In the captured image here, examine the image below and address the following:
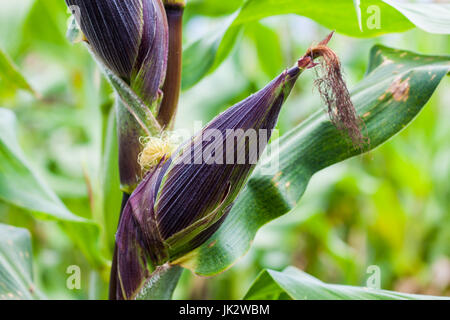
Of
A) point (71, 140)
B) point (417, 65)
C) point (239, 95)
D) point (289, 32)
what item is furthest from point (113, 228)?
point (289, 32)

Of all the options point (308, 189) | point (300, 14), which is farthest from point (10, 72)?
point (308, 189)

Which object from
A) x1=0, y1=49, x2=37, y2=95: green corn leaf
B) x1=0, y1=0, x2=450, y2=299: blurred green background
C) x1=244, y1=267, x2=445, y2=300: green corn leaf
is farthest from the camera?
x1=0, y1=0, x2=450, y2=299: blurred green background

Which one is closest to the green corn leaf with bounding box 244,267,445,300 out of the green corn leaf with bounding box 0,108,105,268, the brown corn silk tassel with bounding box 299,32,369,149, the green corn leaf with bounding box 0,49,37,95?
the brown corn silk tassel with bounding box 299,32,369,149

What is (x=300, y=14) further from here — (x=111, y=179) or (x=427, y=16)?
(x=111, y=179)

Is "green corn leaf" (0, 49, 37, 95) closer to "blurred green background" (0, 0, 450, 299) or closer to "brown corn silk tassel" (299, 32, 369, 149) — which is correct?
"blurred green background" (0, 0, 450, 299)

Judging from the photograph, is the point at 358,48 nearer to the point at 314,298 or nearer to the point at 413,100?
the point at 413,100
